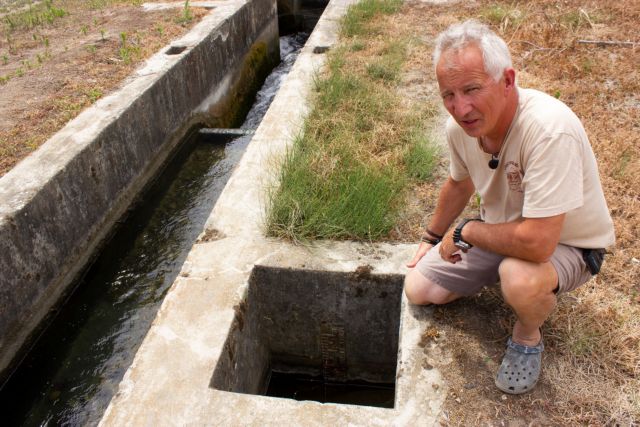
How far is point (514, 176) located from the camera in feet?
6.73

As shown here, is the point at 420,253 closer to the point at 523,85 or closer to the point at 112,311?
the point at 112,311

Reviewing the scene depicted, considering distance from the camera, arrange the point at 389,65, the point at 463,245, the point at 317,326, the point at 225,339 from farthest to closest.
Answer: the point at 389,65 < the point at 317,326 < the point at 225,339 < the point at 463,245

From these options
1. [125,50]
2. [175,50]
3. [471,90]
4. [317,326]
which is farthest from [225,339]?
[125,50]

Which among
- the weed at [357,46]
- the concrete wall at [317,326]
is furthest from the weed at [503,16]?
the concrete wall at [317,326]

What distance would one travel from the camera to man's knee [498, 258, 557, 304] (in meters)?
2.01

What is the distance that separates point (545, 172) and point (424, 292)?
89 centimetres

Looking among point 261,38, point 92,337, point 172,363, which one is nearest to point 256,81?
point 261,38

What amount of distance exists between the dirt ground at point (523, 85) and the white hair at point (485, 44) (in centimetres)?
121

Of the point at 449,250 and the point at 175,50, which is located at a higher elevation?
the point at 449,250

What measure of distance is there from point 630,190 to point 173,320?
118 inches

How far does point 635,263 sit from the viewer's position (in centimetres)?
285

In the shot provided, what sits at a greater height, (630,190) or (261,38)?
(630,190)

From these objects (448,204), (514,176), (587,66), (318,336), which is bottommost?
(318,336)

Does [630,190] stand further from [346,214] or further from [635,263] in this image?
[346,214]
